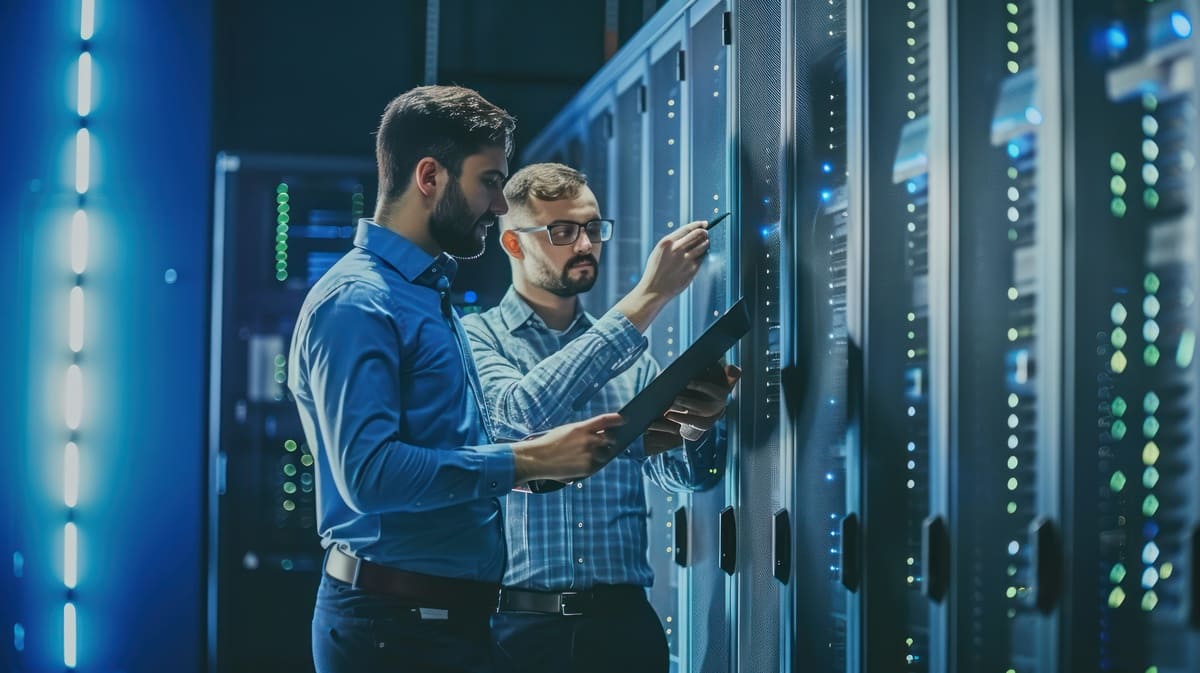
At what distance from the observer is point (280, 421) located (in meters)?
4.79

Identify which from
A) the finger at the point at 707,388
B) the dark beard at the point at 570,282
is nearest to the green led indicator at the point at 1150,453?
the finger at the point at 707,388

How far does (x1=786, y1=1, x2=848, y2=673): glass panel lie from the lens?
2025 millimetres

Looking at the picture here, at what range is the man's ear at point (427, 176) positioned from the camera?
1994mm

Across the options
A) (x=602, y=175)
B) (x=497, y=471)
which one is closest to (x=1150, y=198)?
(x=497, y=471)

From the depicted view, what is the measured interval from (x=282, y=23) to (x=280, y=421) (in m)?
1.80

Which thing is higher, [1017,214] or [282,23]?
[282,23]

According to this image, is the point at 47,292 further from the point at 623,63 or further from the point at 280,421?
the point at 623,63

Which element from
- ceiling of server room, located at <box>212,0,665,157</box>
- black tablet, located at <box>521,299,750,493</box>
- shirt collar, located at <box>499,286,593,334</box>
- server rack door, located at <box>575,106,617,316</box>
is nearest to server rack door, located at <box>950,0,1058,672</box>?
black tablet, located at <box>521,299,750,493</box>

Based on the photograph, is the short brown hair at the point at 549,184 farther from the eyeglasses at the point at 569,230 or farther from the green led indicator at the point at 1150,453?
the green led indicator at the point at 1150,453

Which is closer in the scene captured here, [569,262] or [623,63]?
[569,262]

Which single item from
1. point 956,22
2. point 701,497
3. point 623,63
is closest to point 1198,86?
point 956,22

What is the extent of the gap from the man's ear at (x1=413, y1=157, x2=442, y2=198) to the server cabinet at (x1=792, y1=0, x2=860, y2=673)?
0.62 metres

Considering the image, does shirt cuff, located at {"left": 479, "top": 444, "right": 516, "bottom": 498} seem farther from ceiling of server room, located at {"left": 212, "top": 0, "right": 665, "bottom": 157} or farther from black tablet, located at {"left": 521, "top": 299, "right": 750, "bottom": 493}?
ceiling of server room, located at {"left": 212, "top": 0, "right": 665, "bottom": 157}

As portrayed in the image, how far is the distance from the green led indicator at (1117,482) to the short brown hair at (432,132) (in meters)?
1.12
